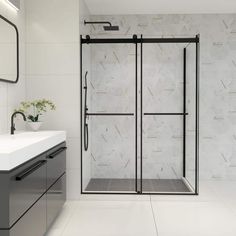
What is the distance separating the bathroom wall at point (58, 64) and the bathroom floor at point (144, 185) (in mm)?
596

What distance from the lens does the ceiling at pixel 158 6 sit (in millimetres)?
4461

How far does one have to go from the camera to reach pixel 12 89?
3459mm

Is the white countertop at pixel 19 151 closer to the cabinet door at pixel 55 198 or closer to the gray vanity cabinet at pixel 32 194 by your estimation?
the gray vanity cabinet at pixel 32 194

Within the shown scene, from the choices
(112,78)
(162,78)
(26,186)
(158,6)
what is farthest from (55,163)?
(158,6)

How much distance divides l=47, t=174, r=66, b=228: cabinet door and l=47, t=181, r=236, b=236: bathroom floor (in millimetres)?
136

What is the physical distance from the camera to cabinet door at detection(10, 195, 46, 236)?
209 cm

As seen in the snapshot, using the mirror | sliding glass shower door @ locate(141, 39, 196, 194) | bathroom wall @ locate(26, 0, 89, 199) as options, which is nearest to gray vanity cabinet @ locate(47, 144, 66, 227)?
bathroom wall @ locate(26, 0, 89, 199)

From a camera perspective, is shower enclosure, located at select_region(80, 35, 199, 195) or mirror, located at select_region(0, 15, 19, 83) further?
shower enclosure, located at select_region(80, 35, 199, 195)

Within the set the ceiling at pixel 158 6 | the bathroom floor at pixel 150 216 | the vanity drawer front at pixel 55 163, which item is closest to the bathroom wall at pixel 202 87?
the ceiling at pixel 158 6

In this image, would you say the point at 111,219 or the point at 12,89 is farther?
the point at 12,89

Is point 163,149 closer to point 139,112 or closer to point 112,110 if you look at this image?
point 139,112

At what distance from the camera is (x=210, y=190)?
445cm

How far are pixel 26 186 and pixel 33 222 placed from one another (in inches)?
13.2

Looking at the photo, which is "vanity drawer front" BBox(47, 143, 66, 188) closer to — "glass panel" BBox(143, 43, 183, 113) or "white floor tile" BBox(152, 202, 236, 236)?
"white floor tile" BBox(152, 202, 236, 236)
